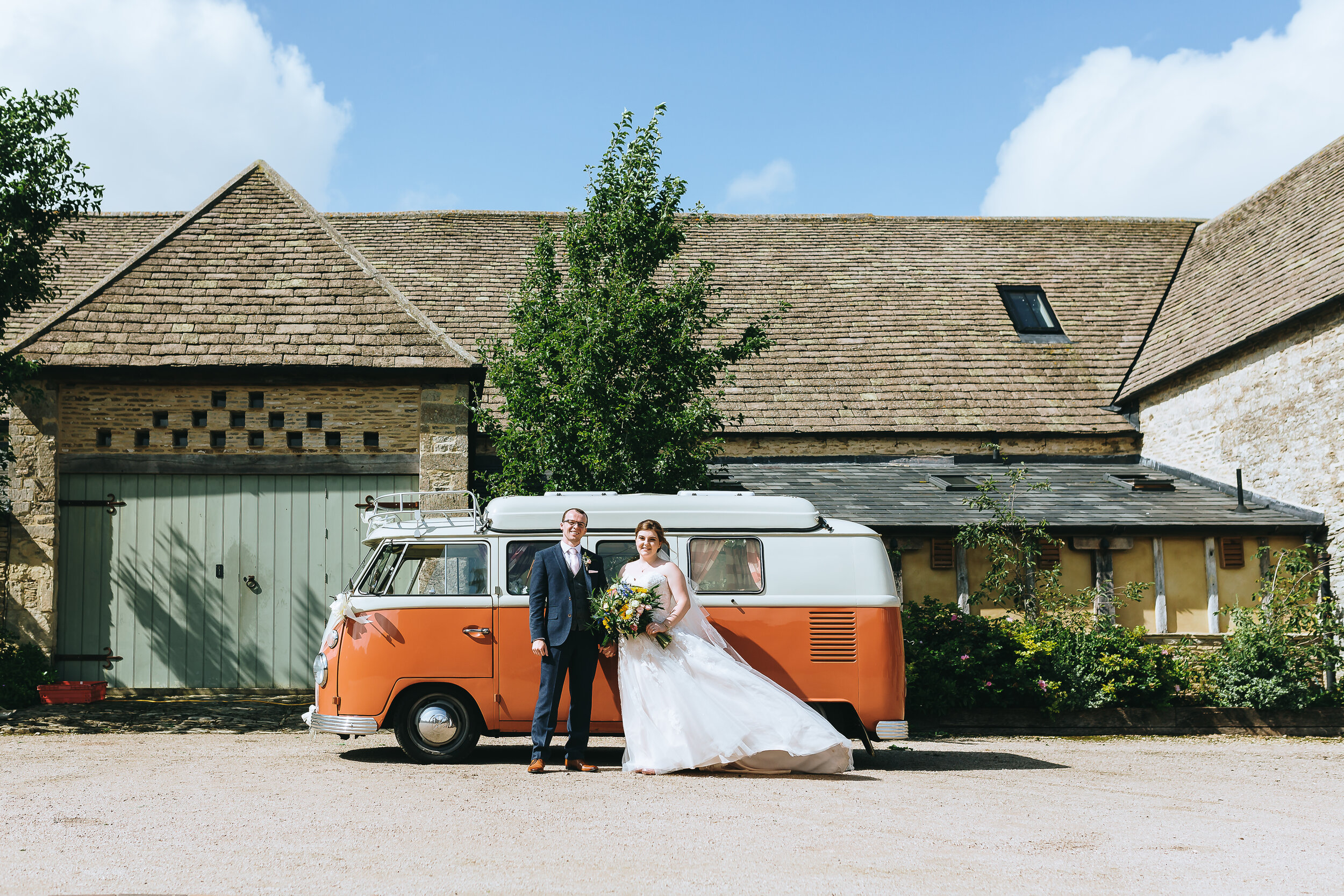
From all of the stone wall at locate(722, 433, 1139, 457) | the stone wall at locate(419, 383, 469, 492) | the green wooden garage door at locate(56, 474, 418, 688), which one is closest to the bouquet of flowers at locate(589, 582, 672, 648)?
the stone wall at locate(419, 383, 469, 492)

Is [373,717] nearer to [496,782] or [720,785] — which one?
[496,782]

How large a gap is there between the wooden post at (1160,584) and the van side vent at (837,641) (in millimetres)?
7298

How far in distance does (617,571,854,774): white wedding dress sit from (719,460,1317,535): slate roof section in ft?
17.0

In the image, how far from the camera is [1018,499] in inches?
565

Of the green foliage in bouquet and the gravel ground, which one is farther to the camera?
the green foliage in bouquet

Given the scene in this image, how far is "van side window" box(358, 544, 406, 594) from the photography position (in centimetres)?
827

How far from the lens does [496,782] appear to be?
7.10 metres

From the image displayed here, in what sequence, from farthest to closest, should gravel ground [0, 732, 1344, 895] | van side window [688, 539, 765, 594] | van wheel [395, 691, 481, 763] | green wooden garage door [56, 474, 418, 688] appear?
green wooden garage door [56, 474, 418, 688]
van side window [688, 539, 765, 594]
van wheel [395, 691, 481, 763]
gravel ground [0, 732, 1344, 895]

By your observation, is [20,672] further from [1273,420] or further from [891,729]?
[1273,420]

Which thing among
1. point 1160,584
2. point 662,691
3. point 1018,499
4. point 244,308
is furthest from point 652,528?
point 1160,584

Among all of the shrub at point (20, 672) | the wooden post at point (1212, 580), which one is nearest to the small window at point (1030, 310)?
the wooden post at point (1212, 580)

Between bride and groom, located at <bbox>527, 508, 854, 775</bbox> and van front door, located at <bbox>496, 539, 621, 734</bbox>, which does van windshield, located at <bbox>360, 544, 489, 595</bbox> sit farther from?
bride and groom, located at <bbox>527, 508, 854, 775</bbox>

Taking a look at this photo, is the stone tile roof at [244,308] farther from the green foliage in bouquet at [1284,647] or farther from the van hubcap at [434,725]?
the green foliage in bouquet at [1284,647]

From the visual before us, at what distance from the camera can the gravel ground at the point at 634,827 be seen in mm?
4660
